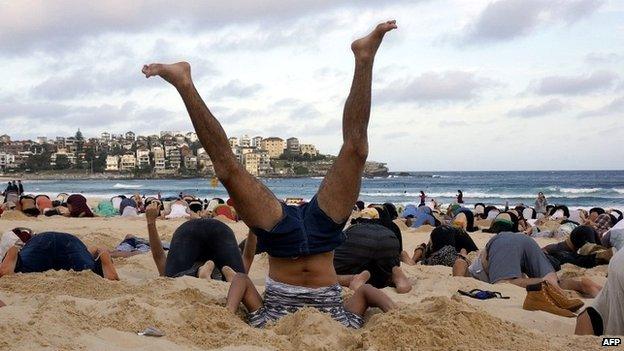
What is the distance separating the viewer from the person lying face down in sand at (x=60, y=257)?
621cm

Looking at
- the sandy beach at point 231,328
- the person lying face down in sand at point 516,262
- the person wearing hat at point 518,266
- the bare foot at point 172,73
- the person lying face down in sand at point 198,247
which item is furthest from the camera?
the person lying face down in sand at point 516,262

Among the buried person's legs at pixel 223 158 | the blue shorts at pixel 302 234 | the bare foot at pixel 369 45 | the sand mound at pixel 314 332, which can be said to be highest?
the bare foot at pixel 369 45

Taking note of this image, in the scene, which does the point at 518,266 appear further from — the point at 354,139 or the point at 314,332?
the point at 314,332

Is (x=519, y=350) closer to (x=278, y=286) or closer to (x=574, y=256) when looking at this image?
(x=278, y=286)

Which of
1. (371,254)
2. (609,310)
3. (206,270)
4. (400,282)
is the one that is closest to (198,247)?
(206,270)

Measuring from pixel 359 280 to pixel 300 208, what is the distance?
7.17 ft

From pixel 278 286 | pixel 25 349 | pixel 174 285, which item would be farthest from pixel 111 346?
pixel 174 285

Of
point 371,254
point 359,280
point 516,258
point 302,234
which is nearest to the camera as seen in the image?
point 302,234

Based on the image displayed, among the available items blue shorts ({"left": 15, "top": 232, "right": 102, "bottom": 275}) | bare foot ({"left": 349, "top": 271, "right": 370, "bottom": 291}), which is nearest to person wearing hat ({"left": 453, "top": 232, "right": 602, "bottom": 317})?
bare foot ({"left": 349, "top": 271, "right": 370, "bottom": 291})

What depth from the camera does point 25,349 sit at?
3.00m

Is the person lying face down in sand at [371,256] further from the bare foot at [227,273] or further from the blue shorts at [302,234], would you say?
the blue shorts at [302,234]

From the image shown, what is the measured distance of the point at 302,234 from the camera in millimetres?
3982

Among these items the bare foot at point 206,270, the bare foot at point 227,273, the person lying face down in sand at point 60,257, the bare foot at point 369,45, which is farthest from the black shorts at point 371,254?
the bare foot at point 369,45

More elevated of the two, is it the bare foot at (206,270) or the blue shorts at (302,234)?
the blue shorts at (302,234)
